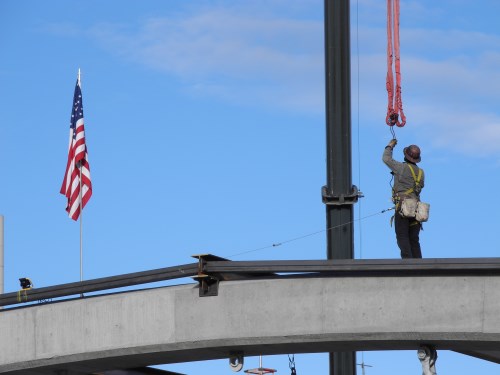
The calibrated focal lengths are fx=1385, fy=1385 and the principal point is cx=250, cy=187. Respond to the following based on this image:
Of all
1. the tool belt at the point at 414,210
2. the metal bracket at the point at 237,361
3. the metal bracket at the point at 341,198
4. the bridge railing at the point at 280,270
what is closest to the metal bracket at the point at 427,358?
the bridge railing at the point at 280,270

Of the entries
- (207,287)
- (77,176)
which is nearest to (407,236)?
(207,287)

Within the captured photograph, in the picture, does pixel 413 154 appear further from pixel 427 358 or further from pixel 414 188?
pixel 427 358

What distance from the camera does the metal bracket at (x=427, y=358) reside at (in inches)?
725

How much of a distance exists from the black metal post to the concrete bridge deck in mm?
1965

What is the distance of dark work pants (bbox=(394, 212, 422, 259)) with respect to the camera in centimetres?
2083

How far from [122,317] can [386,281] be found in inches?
157

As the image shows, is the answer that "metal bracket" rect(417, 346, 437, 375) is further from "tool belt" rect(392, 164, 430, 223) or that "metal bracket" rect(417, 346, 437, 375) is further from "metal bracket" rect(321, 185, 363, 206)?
"metal bracket" rect(321, 185, 363, 206)

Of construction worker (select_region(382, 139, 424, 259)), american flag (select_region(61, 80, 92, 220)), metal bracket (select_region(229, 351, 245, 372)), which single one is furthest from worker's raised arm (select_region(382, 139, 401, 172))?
american flag (select_region(61, 80, 92, 220))

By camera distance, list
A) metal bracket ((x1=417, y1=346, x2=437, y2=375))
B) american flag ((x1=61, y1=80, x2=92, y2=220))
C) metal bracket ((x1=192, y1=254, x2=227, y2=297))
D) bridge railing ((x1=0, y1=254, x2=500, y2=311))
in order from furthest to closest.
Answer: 1. american flag ((x1=61, y1=80, x2=92, y2=220))
2. metal bracket ((x1=192, y1=254, x2=227, y2=297))
3. metal bracket ((x1=417, y1=346, x2=437, y2=375))
4. bridge railing ((x1=0, y1=254, x2=500, y2=311))

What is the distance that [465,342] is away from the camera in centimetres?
1783

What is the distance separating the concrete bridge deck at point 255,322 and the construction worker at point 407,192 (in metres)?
1.90

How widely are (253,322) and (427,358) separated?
94.1 inches

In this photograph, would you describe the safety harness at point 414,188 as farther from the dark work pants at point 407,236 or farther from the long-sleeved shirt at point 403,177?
the dark work pants at point 407,236

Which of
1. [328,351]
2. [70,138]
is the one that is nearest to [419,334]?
[328,351]
